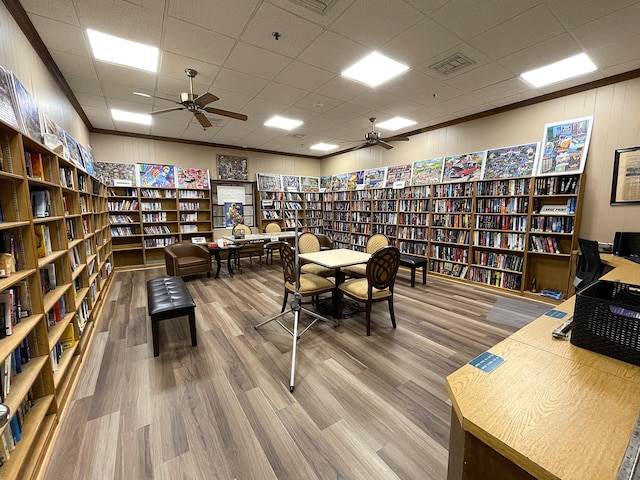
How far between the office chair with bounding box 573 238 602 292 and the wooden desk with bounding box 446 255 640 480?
9.19 ft

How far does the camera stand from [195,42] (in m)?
2.75

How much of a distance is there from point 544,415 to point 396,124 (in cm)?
553

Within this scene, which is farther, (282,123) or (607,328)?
(282,123)

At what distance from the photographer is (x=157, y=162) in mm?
6332

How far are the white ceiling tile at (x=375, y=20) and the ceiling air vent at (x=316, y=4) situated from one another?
190 mm

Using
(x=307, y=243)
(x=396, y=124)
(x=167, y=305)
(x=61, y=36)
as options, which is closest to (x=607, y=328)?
(x=167, y=305)

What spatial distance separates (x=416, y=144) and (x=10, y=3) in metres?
5.91

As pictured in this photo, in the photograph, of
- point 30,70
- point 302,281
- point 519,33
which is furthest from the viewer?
point 302,281

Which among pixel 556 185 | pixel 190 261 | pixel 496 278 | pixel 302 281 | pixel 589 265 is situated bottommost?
pixel 496 278

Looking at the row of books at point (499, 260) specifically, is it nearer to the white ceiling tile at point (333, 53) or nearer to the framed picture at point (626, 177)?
the framed picture at point (626, 177)

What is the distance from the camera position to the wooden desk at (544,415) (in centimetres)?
65

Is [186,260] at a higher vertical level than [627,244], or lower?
lower

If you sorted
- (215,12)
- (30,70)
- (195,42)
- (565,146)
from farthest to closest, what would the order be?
(565,146) < (195,42) < (30,70) < (215,12)

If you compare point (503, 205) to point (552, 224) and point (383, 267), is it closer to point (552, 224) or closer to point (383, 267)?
point (552, 224)
